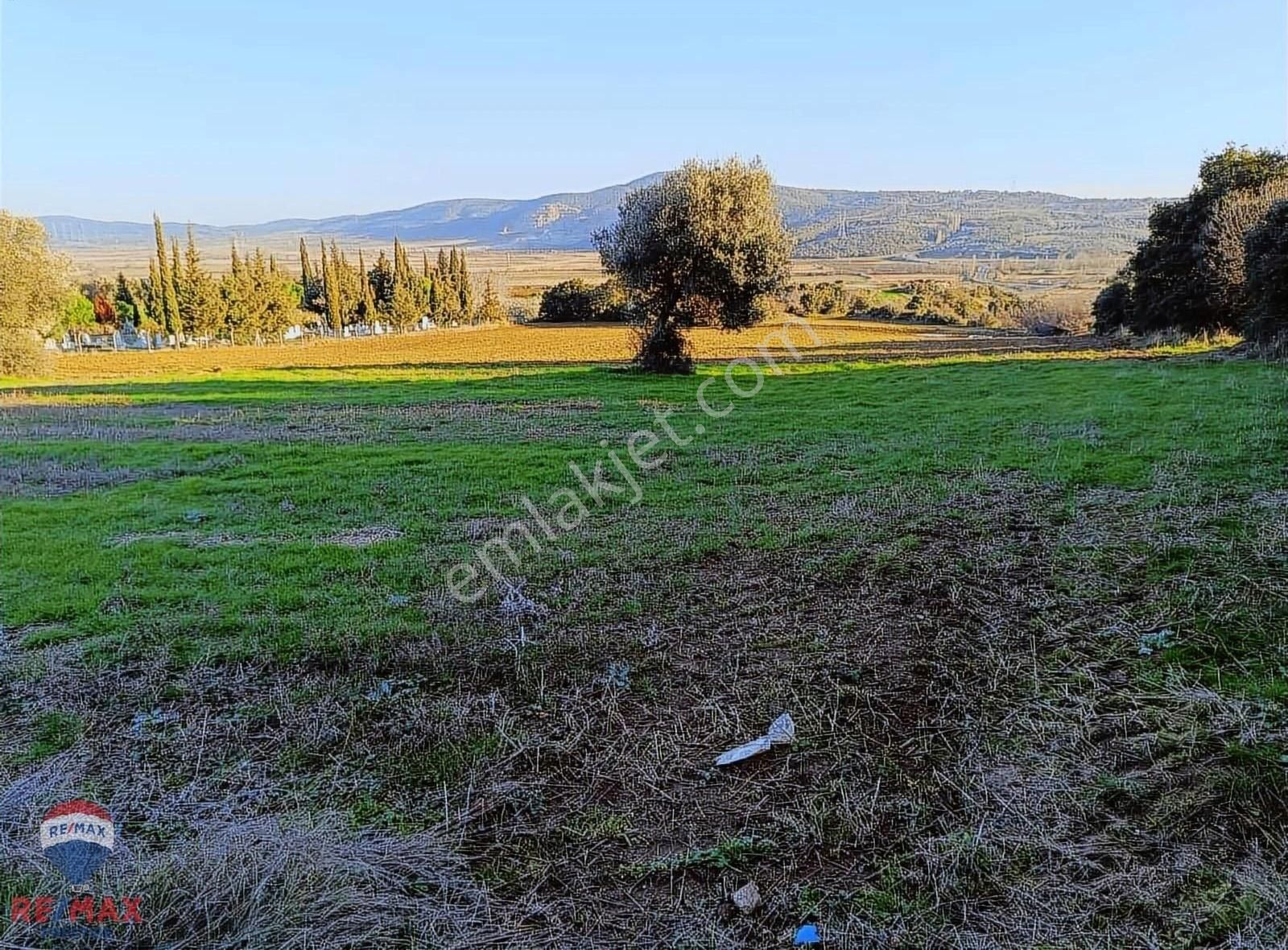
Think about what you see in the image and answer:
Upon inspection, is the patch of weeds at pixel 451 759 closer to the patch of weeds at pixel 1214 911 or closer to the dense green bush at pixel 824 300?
the patch of weeds at pixel 1214 911

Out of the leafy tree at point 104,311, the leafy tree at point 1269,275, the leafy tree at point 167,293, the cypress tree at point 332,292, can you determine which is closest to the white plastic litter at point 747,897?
the leafy tree at point 1269,275

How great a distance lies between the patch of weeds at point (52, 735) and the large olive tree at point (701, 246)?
65.9 ft

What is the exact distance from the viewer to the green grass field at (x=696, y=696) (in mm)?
3000

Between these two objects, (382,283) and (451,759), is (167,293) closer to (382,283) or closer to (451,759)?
(382,283)

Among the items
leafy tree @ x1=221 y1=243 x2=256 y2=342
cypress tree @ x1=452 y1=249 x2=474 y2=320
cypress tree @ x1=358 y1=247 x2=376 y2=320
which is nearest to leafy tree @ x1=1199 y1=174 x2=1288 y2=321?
leafy tree @ x1=221 y1=243 x2=256 y2=342

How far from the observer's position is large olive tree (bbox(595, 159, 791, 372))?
22047mm

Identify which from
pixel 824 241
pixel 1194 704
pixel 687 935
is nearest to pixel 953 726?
pixel 1194 704

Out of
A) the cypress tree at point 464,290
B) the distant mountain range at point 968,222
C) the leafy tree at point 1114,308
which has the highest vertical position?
the distant mountain range at point 968,222

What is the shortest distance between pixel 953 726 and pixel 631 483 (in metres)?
6.20

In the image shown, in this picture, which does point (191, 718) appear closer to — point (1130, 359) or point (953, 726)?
point (953, 726)

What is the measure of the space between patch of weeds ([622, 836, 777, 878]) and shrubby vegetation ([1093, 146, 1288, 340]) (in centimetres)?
2591

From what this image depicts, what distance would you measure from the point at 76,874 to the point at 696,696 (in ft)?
10.1

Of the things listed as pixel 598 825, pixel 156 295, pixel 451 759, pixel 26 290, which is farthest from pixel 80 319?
pixel 598 825

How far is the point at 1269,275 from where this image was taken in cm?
2116
